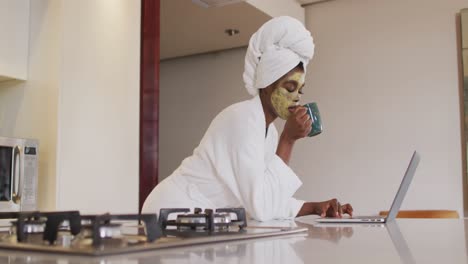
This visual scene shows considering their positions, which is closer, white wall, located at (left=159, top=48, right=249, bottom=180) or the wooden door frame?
the wooden door frame

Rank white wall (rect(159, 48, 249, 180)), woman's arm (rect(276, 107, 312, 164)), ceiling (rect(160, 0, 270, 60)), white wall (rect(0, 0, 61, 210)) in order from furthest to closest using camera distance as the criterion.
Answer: white wall (rect(159, 48, 249, 180)), ceiling (rect(160, 0, 270, 60)), white wall (rect(0, 0, 61, 210)), woman's arm (rect(276, 107, 312, 164))

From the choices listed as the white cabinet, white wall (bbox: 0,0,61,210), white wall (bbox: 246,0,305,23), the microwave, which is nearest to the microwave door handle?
the microwave

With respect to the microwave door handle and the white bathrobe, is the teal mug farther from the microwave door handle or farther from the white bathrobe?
the microwave door handle

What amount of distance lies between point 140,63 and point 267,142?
4.18 ft

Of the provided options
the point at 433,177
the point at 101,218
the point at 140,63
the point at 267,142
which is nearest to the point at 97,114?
the point at 140,63

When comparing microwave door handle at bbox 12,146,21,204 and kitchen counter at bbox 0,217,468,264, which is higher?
microwave door handle at bbox 12,146,21,204

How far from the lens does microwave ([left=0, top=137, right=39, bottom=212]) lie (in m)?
2.01

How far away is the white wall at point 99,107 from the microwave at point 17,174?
3.9 inches

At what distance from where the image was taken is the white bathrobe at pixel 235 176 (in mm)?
1213

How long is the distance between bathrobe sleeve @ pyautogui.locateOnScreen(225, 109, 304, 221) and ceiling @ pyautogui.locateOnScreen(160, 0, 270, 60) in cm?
213

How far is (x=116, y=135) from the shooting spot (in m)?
2.38

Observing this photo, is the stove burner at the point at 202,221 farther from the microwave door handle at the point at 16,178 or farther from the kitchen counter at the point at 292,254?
the microwave door handle at the point at 16,178

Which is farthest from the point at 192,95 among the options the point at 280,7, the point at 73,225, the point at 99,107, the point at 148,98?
the point at 73,225

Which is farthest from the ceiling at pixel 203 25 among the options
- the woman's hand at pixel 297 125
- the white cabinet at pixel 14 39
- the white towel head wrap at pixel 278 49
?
the woman's hand at pixel 297 125
